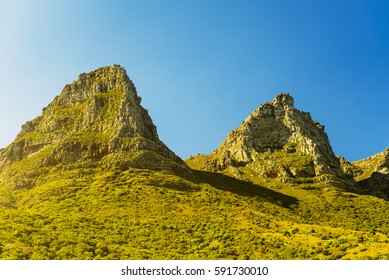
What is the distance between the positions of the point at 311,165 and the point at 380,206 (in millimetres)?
36565

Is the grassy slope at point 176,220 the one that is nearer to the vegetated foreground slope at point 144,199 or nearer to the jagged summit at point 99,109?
the vegetated foreground slope at point 144,199

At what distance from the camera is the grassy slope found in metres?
62.3

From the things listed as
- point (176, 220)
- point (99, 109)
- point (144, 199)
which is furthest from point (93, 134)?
point (176, 220)

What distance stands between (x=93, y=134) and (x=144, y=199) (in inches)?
1881

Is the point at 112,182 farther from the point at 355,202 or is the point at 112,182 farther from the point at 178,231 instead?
the point at 355,202

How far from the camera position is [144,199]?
338 feet

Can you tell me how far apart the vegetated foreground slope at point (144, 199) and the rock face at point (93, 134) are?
1.60ft

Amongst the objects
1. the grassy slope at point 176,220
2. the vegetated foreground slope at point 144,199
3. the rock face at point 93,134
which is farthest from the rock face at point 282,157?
the rock face at point 93,134

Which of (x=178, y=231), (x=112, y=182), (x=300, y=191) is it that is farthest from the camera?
(x=300, y=191)

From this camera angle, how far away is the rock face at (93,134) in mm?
128375

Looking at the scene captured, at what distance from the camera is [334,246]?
65250 mm

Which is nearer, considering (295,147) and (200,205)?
(200,205)

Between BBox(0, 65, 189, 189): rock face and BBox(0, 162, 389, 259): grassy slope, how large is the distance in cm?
810
